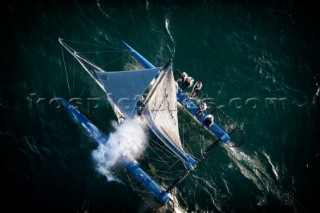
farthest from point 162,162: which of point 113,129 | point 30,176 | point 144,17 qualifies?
point 144,17

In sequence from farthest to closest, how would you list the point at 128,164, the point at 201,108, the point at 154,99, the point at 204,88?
the point at 204,88, the point at 201,108, the point at 128,164, the point at 154,99

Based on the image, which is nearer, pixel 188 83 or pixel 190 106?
pixel 188 83

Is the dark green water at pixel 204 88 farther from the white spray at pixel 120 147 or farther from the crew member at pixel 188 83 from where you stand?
the crew member at pixel 188 83

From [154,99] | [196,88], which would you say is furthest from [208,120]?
[154,99]

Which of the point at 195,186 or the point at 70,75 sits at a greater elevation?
the point at 70,75

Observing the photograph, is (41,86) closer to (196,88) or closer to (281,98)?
(196,88)

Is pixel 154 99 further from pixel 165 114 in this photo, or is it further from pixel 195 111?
pixel 195 111
